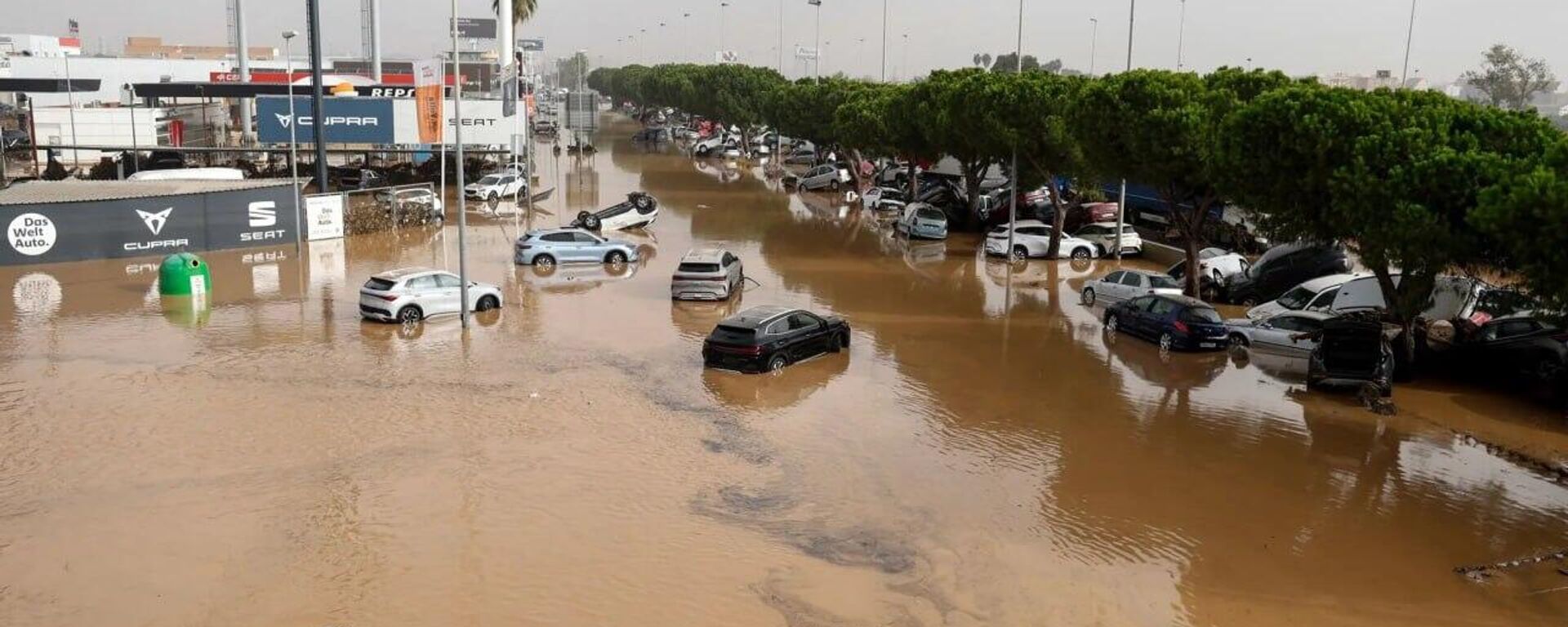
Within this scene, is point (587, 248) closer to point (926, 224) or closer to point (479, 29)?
point (926, 224)

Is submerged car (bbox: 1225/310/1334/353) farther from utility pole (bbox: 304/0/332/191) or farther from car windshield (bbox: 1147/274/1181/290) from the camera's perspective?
utility pole (bbox: 304/0/332/191)

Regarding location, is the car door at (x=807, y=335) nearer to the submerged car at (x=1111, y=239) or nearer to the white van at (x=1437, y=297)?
the white van at (x=1437, y=297)

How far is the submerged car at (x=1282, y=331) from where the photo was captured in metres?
24.8

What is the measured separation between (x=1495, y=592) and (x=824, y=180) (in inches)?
2154

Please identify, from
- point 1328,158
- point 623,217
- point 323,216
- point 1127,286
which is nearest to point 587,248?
point 623,217

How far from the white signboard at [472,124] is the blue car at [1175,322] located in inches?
1552

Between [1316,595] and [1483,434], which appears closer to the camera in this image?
[1316,595]

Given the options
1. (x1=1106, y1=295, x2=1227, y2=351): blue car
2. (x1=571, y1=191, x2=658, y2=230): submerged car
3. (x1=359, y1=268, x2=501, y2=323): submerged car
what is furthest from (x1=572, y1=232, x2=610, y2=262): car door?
(x1=1106, y1=295, x2=1227, y2=351): blue car

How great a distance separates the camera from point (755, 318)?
23.2 m

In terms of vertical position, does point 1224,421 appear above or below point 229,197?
below

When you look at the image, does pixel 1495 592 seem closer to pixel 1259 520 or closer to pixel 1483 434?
pixel 1259 520

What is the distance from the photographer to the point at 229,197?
36906 mm

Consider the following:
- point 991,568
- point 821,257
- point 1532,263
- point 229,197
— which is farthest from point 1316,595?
point 229,197

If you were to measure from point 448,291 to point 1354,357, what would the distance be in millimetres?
19294
